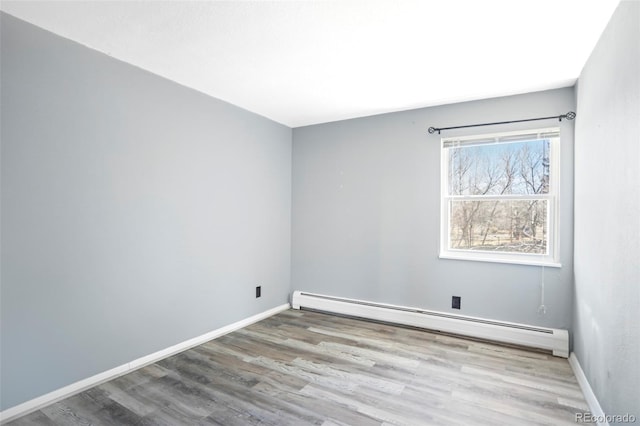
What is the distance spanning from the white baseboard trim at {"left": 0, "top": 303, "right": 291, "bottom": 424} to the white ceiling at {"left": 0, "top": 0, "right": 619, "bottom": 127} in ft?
7.43

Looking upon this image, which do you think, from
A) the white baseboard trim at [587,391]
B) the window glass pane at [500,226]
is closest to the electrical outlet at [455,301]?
the window glass pane at [500,226]

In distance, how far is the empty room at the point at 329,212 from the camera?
6.06 feet

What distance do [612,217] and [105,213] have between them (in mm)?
3161

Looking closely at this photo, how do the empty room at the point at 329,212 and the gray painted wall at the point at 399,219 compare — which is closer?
the empty room at the point at 329,212

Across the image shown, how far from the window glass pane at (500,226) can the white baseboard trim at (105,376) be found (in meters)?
2.47

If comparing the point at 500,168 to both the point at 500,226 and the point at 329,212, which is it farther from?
the point at 329,212

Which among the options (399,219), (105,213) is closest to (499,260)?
(399,219)

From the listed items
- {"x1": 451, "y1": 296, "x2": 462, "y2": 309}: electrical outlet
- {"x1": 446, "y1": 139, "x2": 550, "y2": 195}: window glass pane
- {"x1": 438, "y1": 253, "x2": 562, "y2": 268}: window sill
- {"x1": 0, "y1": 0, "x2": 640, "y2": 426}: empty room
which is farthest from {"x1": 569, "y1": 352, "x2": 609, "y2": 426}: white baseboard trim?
{"x1": 446, "y1": 139, "x2": 550, "y2": 195}: window glass pane

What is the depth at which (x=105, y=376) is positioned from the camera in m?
2.29

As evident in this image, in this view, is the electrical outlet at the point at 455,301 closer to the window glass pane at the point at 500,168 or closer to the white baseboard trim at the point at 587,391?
the white baseboard trim at the point at 587,391

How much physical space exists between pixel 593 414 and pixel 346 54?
2723 millimetres

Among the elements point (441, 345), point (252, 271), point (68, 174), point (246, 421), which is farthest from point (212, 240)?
point (441, 345)

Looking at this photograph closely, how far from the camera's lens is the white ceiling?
177 centimetres

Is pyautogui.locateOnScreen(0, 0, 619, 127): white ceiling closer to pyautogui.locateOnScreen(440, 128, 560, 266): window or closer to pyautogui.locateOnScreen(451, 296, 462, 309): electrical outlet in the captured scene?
→ pyautogui.locateOnScreen(440, 128, 560, 266): window
